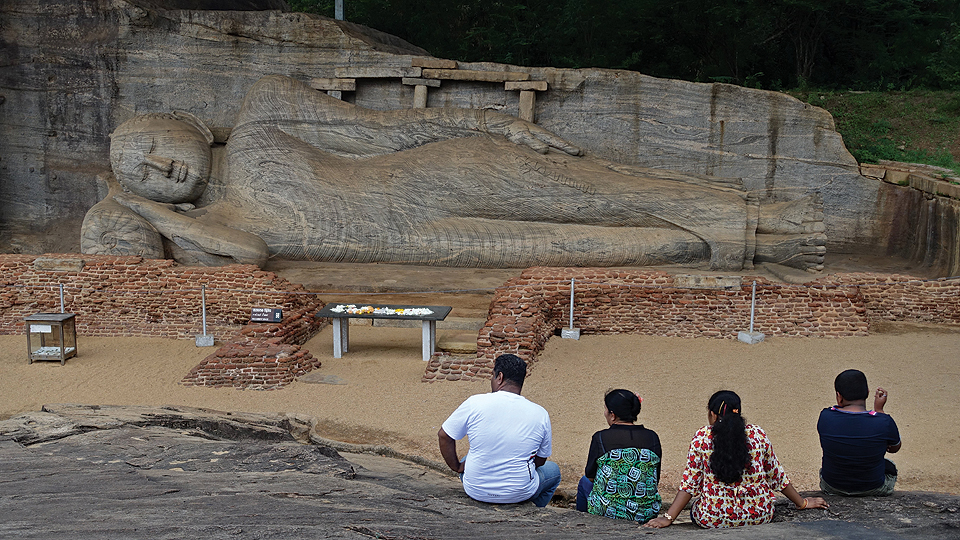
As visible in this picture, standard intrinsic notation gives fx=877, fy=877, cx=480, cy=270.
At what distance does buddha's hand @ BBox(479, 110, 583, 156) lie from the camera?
39.1 ft

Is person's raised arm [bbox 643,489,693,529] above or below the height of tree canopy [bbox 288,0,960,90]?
below

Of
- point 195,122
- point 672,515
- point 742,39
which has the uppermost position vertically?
point 742,39

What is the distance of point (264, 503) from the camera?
3506 mm

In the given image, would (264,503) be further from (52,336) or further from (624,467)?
(52,336)

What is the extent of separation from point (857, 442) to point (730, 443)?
0.88 metres

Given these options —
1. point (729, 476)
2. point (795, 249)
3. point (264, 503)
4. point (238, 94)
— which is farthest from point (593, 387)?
point (238, 94)

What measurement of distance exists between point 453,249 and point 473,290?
1.21 metres

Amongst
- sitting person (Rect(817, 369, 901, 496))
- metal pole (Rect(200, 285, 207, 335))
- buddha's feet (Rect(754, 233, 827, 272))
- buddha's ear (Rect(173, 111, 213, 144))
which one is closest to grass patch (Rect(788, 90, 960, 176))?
buddha's feet (Rect(754, 233, 827, 272))

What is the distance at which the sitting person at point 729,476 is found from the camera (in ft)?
12.7

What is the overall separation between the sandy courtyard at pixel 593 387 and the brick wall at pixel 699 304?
0.21 meters

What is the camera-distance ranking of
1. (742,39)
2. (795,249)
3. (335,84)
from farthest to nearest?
1. (742,39)
2. (335,84)
3. (795,249)

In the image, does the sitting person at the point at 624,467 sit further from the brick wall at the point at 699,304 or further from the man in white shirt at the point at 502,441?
the brick wall at the point at 699,304

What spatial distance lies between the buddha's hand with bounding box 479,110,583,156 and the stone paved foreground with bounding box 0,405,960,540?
7248 millimetres

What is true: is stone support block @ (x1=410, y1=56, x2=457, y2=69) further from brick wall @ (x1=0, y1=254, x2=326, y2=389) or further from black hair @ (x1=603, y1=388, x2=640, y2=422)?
black hair @ (x1=603, y1=388, x2=640, y2=422)
